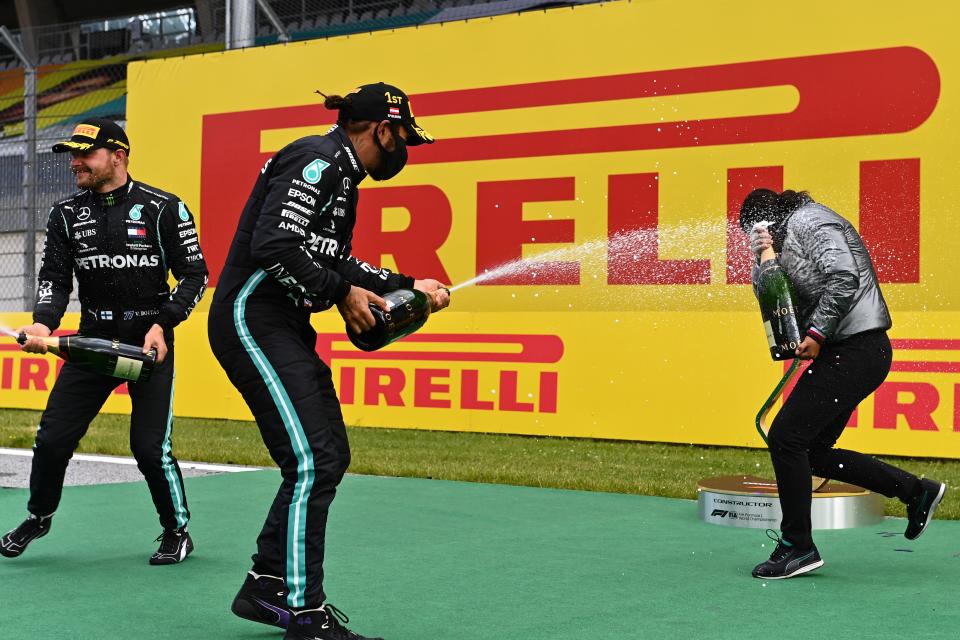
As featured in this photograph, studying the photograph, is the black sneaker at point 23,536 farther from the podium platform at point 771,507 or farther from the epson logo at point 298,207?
the podium platform at point 771,507

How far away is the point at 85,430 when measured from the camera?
5.11 meters

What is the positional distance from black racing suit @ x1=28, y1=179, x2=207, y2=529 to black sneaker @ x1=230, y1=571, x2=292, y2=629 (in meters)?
1.36

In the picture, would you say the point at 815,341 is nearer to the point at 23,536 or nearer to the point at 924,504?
the point at 924,504

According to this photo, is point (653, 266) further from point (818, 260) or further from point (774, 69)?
point (818, 260)

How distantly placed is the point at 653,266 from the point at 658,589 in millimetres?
5906

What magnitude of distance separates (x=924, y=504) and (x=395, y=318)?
2818 mm

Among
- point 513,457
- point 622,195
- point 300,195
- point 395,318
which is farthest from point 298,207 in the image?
point 622,195

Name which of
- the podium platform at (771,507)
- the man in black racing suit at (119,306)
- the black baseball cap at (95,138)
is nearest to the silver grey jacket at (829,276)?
the podium platform at (771,507)

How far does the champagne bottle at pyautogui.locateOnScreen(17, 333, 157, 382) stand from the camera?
4.90 meters

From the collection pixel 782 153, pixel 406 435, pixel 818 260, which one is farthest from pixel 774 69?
pixel 818 260

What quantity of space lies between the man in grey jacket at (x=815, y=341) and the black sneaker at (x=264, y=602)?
213 centimetres

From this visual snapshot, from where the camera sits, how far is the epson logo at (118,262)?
16.8 feet

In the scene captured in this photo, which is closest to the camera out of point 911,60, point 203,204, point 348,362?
point 911,60

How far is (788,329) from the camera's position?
514 centimetres
